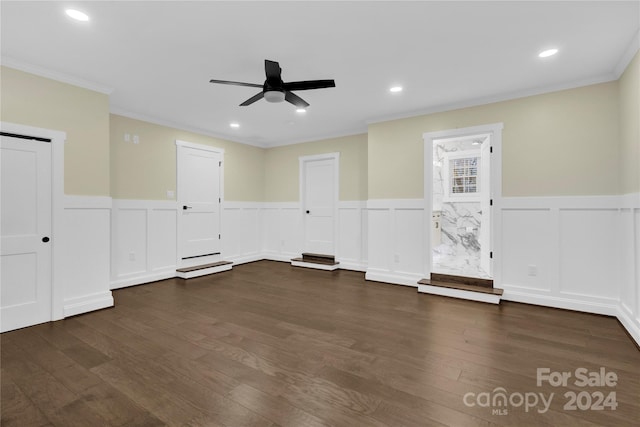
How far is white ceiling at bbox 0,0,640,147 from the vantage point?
221cm

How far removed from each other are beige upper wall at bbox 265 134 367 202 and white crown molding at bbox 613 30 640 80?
3.41 metres

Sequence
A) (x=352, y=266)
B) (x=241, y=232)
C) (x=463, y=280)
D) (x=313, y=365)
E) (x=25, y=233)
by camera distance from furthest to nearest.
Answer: (x=241, y=232)
(x=352, y=266)
(x=463, y=280)
(x=25, y=233)
(x=313, y=365)

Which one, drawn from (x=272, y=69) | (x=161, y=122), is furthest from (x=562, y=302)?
(x=161, y=122)

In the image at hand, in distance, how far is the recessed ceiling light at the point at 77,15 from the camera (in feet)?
7.27

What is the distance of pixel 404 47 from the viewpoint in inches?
107

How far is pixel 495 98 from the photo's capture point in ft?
12.9

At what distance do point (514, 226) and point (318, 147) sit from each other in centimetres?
387

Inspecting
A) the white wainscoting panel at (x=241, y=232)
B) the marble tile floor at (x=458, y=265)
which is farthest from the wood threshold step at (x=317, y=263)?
the marble tile floor at (x=458, y=265)

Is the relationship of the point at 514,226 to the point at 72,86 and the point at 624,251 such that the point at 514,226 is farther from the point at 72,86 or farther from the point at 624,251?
the point at 72,86

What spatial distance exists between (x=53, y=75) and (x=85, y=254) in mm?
2021

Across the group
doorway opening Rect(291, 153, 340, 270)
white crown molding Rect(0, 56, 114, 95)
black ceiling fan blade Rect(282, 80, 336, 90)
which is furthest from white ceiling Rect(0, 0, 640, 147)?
doorway opening Rect(291, 153, 340, 270)

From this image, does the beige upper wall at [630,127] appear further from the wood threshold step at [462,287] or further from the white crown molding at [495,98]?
the wood threshold step at [462,287]

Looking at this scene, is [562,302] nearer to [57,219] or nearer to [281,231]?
[281,231]

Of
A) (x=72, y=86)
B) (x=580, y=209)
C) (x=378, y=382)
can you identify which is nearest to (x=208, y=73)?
(x=72, y=86)
